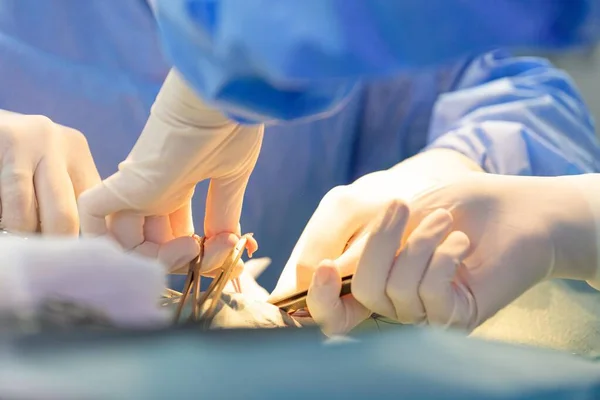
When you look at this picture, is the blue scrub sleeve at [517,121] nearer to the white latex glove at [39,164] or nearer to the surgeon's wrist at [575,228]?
the surgeon's wrist at [575,228]

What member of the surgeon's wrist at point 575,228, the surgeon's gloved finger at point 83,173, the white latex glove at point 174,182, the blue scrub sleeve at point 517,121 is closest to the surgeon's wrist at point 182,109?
the white latex glove at point 174,182

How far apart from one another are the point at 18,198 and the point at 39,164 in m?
0.04

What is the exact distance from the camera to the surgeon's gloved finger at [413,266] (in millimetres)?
398

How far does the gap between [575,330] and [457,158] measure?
0.27 meters

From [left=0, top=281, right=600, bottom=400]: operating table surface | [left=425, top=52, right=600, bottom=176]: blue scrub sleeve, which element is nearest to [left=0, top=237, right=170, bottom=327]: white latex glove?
[left=0, top=281, right=600, bottom=400]: operating table surface

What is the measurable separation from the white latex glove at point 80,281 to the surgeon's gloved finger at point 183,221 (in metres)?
0.16

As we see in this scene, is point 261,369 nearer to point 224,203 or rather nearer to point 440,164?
point 224,203

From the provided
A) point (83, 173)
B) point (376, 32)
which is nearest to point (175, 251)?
point (83, 173)

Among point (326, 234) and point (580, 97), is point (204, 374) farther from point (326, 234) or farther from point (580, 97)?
point (580, 97)

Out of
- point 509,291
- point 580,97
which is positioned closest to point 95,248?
point 509,291

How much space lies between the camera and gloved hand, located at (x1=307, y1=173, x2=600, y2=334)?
0.40 meters

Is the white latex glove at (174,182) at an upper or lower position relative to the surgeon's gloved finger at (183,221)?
upper

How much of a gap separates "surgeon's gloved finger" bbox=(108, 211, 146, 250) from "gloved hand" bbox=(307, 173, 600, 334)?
0.11 m

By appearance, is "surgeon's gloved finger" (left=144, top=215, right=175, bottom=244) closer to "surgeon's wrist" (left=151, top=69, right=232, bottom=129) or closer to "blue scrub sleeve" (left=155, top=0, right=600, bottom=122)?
"surgeon's wrist" (left=151, top=69, right=232, bottom=129)
